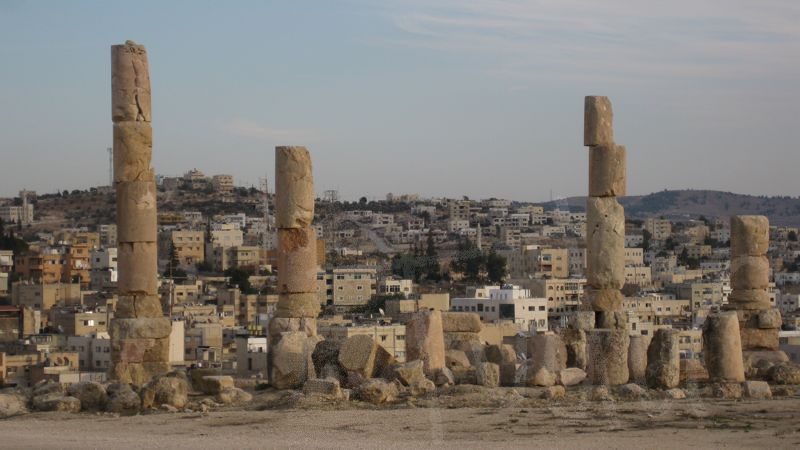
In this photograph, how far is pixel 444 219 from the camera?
160 m

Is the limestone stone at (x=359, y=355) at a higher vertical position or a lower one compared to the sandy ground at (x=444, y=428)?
higher

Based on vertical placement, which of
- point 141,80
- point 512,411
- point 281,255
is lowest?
point 512,411

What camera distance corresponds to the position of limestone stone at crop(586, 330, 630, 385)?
90.2 feet

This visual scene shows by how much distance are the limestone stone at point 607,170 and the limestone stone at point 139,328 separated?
747 centimetres

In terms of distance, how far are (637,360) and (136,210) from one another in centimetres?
830

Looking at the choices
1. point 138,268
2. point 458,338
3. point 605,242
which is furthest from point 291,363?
point 605,242

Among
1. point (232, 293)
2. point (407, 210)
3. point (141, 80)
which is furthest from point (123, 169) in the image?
point (407, 210)

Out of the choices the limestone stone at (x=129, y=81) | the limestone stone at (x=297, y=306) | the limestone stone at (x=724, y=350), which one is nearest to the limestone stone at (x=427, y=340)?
the limestone stone at (x=297, y=306)

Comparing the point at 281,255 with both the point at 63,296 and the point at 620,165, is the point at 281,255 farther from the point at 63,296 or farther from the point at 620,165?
the point at 63,296

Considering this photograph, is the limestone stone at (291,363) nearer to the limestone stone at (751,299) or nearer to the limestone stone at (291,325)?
the limestone stone at (291,325)

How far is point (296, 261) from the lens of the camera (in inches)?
1161

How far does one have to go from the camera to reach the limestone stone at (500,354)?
29.2 meters

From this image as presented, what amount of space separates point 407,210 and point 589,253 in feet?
460

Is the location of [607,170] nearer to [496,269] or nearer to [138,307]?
[138,307]
